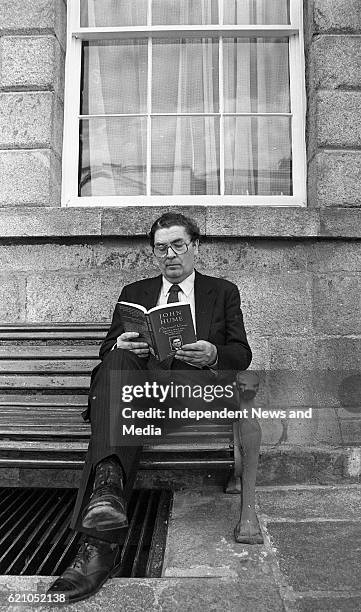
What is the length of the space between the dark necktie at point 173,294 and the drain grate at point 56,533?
115 centimetres

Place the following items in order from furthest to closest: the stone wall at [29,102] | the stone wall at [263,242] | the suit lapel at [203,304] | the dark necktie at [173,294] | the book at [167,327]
Result: the stone wall at [29,102] → the stone wall at [263,242] → the dark necktie at [173,294] → the suit lapel at [203,304] → the book at [167,327]

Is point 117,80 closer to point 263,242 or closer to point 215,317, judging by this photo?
point 263,242

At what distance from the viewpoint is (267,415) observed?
382 centimetres

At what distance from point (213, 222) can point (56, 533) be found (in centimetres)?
225

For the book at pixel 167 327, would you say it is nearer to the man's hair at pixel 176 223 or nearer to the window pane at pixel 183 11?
the man's hair at pixel 176 223

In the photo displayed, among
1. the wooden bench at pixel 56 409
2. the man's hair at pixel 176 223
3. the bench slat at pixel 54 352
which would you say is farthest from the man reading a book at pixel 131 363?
the bench slat at pixel 54 352

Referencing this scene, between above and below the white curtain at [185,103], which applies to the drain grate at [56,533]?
below

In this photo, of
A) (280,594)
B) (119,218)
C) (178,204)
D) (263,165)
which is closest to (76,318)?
(119,218)

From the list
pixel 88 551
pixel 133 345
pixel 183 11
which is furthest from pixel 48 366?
pixel 183 11

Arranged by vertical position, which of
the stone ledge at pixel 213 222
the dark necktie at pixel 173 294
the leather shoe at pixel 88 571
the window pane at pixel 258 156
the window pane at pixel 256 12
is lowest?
the leather shoe at pixel 88 571

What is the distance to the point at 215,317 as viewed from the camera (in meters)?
3.01

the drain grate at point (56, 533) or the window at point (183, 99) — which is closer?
the drain grate at point (56, 533)

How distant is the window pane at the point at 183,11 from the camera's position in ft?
14.4

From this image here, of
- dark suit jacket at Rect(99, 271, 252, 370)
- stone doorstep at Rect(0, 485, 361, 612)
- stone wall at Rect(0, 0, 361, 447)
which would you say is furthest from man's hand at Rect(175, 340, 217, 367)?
stone wall at Rect(0, 0, 361, 447)
